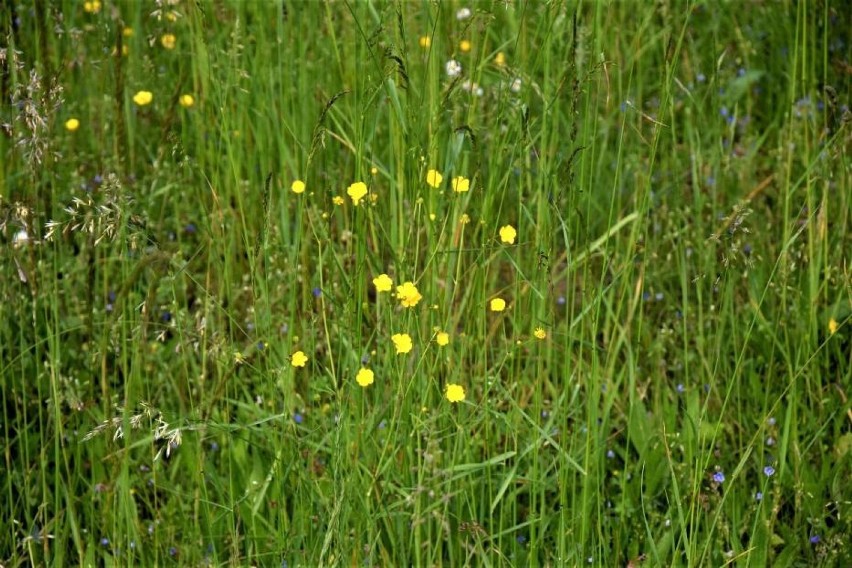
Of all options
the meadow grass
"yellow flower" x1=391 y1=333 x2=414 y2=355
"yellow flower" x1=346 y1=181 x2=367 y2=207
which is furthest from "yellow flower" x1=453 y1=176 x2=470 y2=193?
"yellow flower" x1=391 y1=333 x2=414 y2=355

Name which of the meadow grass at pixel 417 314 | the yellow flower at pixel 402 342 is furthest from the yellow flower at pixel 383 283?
the yellow flower at pixel 402 342

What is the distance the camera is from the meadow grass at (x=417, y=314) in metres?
1.91

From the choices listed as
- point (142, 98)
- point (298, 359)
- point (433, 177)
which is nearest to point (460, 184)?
point (433, 177)

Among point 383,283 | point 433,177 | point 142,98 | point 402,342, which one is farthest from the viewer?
point 142,98

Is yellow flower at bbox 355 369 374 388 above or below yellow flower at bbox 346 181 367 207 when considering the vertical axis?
below

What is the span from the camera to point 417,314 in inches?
78.4

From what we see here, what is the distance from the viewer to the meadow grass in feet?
6.26

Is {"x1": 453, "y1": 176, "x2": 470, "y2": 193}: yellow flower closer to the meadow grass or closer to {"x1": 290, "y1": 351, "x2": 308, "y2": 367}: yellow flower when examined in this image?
the meadow grass

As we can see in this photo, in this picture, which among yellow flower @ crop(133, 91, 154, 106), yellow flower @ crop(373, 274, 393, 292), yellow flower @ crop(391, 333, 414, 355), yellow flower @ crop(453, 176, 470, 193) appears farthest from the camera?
yellow flower @ crop(133, 91, 154, 106)

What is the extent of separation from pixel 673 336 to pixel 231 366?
1189 mm

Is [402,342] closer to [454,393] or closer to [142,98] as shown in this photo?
[454,393]

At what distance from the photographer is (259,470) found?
2.25 m

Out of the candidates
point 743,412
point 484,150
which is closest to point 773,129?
point 484,150

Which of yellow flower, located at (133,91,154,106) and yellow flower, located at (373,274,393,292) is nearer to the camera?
yellow flower, located at (373,274,393,292)
